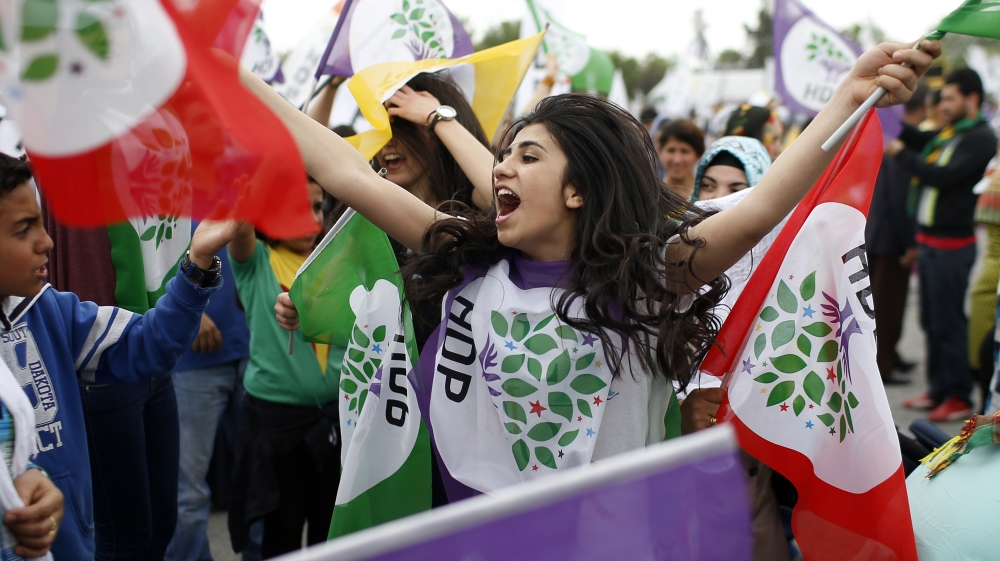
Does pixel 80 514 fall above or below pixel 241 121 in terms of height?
below

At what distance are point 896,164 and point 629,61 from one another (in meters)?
42.4

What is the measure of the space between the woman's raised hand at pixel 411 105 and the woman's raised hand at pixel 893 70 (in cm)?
126

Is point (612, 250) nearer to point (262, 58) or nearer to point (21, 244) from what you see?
point (21, 244)

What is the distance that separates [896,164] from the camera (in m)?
5.91

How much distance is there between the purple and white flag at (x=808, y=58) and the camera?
4758 millimetres

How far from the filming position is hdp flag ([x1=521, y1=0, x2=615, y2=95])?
5684mm

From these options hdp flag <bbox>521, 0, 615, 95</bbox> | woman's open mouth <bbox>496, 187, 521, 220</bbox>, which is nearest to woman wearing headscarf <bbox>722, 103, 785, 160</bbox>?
hdp flag <bbox>521, 0, 615, 95</bbox>

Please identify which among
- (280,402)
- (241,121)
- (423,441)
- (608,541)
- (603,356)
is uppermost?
(241,121)

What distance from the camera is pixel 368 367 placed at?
2.33 meters

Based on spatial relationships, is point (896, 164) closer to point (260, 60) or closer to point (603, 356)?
point (260, 60)

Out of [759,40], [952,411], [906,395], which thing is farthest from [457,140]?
[759,40]

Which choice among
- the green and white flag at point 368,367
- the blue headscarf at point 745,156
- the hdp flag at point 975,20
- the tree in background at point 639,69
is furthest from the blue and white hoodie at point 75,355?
the tree in background at point 639,69

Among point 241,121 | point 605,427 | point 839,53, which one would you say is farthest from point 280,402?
point 839,53

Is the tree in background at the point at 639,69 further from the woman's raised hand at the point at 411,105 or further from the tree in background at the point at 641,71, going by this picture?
the woman's raised hand at the point at 411,105
